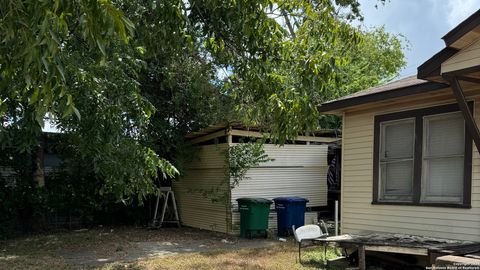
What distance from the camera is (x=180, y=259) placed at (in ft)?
29.7

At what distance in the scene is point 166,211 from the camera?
49.2 ft

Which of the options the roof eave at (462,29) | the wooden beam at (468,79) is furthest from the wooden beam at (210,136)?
the roof eave at (462,29)

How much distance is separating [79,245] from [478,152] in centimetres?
848

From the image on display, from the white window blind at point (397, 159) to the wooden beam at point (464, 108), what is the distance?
1491 millimetres

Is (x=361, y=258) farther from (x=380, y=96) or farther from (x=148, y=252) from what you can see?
(x=148, y=252)

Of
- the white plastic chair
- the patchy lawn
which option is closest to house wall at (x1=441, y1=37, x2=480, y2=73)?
the white plastic chair

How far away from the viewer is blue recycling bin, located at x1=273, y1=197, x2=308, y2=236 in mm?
12094

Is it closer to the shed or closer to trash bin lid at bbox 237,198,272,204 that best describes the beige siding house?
trash bin lid at bbox 237,198,272,204

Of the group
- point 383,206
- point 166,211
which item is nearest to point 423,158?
point 383,206

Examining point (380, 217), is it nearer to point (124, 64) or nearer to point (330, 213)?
point (124, 64)

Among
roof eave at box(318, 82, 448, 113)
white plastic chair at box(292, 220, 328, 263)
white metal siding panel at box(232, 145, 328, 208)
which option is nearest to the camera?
roof eave at box(318, 82, 448, 113)

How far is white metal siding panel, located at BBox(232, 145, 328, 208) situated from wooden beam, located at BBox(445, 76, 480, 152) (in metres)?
6.92

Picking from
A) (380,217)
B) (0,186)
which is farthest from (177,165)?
(380,217)

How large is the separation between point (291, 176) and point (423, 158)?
5.99m
